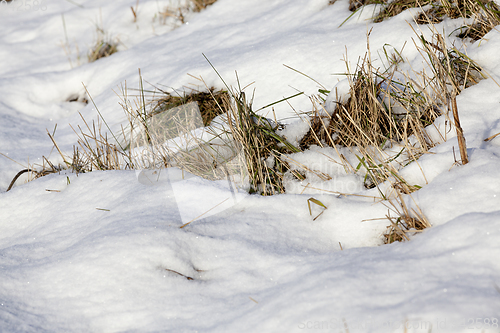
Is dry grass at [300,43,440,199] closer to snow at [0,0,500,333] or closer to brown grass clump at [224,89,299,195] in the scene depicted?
snow at [0,0,500,333]

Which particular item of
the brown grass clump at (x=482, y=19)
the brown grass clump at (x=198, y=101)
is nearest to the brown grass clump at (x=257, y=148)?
the brown grass clump at (x=198, y=101)

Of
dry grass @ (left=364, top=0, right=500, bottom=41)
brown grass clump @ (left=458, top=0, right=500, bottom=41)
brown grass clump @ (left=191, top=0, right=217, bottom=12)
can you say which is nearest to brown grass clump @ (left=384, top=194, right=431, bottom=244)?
dry grass @ (left=364, top=0, right=500, bottom=41)

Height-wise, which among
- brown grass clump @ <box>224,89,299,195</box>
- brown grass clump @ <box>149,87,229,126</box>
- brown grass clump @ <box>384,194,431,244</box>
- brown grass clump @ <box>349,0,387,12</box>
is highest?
brown grass clump @ <box>349,0,387,12</box>

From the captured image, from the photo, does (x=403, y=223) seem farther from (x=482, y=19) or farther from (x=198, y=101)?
(x=198, y=101)

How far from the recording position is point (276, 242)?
124cm

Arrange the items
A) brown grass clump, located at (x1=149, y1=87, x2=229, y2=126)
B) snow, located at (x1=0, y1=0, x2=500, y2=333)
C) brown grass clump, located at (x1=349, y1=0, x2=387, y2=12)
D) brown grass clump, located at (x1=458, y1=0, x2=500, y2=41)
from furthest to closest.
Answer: brown grass clump, located at (x1=349, y1=0, x2=387, y2=12), brown grass clump, located at (x1=149, y1=87, x2=229, y2=126), brown grass clump, located at (x1=458, y1=0, x2=500, y2=41), snow, located at (x1=0, y1=0, x2=500, y2=333)

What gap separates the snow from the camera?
0.87 metres

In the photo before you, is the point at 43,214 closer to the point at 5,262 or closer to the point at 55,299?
the point at 5,262

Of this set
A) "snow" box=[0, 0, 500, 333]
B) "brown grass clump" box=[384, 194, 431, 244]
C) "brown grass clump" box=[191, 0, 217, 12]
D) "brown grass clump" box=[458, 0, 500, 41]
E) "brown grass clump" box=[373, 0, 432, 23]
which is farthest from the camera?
"brown grass clump" box=[191, 0, 217, 12]

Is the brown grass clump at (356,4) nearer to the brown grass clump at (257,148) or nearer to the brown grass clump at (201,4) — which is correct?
the brown grass clump at (257,148)

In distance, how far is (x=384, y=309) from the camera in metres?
0.82

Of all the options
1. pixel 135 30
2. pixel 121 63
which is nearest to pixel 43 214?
pixel 121 63

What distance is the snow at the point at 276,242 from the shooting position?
0.87m

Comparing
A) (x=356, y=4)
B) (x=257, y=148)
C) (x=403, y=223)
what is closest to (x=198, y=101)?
(x=257, y=148)
